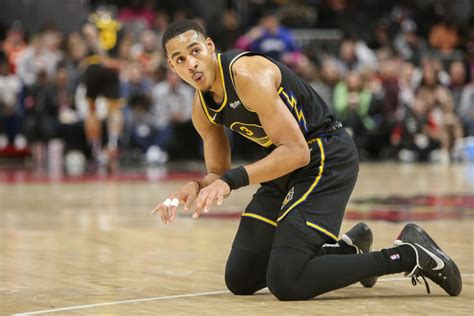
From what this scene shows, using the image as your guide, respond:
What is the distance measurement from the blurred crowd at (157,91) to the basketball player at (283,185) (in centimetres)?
908

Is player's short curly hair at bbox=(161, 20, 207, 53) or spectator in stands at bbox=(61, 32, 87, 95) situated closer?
player's short curly hair at bbox=(161, 20, 207, 53)

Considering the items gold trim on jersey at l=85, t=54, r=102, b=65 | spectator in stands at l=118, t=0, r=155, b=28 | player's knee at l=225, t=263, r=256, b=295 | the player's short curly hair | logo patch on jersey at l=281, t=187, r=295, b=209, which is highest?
spectator in stands at l=118, t=0, r=155, b=28

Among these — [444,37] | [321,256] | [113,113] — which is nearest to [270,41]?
[113,113]

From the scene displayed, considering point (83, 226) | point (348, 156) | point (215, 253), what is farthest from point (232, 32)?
point (348, 156)

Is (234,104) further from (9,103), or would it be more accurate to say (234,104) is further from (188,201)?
(9,103)

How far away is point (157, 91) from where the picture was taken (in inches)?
607

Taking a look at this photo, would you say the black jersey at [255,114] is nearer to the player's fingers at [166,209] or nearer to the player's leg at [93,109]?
the player's fingers at [166,209]

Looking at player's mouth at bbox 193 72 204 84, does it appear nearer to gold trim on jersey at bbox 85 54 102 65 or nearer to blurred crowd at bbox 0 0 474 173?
blurred crowd at bbox 0 0 474 173

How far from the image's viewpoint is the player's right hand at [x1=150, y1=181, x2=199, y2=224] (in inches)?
160

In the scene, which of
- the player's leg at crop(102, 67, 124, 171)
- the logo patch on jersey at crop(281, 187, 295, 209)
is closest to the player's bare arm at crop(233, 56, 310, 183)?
the logo patch on jersey at crop(281, 187, 295, 209)

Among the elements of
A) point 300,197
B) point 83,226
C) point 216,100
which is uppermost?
point 216,100

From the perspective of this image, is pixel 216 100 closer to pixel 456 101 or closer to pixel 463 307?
pixel 463 307

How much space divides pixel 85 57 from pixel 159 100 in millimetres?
1339

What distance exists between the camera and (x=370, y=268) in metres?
4.28
